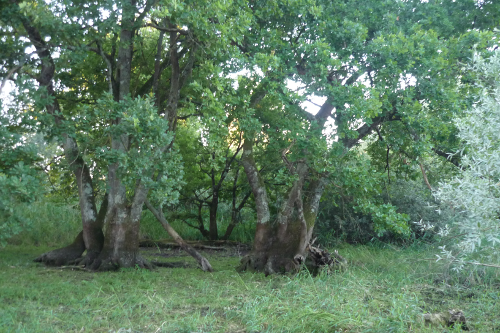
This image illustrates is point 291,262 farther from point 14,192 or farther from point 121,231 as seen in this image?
point 14,192

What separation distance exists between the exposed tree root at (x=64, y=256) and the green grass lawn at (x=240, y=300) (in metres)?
0.67

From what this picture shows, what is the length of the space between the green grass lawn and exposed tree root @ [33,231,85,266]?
0.67m

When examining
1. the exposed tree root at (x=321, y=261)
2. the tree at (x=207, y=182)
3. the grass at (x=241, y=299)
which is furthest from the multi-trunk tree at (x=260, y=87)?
the tree at (x=207, y=182)

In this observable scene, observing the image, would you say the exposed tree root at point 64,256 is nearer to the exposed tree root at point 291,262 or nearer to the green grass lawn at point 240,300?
the green grass lawn at point 240,300

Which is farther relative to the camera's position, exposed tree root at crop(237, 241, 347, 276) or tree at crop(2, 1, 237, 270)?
exposed tree root at crop(237, 241, 347, 276)

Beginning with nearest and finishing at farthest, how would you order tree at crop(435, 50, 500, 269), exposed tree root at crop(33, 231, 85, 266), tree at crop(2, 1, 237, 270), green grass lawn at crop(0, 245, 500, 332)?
tree at crop(435, 50, 500, 269) < green grass lawn at crop(0, 245, 500, 332) < tree at crop(2, 1, 237, 270) < exposed tree root at crop(33, 231, 85, 266)

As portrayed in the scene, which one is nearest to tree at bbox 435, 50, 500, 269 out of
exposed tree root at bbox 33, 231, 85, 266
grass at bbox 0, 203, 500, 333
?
grass at bbox 0, 203, 500, 333

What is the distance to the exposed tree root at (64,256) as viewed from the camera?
9.86m

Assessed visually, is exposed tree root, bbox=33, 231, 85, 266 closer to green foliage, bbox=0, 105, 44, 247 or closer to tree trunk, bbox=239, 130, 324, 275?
tree trunk, bbox=239, 130, 324, 275

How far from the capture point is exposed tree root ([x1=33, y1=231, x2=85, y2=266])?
32.3 feet

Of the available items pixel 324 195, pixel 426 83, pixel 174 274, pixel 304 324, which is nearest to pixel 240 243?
pixel 324 195

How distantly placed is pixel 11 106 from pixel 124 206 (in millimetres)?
3107

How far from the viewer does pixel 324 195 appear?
421 inches

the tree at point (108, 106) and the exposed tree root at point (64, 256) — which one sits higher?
the tree at point (108, 106)
